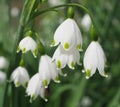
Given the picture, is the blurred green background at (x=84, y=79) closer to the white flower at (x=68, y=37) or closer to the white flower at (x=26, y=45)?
the white flower at (x=26, y=45)

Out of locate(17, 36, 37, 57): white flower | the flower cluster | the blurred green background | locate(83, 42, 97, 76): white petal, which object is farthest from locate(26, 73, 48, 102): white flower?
the blurred green background

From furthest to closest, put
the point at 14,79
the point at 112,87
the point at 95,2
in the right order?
1. the point at 95,2
2. the point at 112,87
3. the point at 14,79

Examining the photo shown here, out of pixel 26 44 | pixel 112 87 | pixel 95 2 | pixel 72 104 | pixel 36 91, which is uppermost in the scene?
pixel 95 2

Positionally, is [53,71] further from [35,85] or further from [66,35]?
[66,35]

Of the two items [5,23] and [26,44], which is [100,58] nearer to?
[26,44]

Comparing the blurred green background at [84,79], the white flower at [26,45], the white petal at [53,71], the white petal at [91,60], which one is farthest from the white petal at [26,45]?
the blurred green background at [84,79]

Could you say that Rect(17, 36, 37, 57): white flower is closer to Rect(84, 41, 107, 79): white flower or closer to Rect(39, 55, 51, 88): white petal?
Rect(39, 55, 51, 88): white petal

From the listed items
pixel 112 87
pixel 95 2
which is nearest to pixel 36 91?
pixel 112 87
